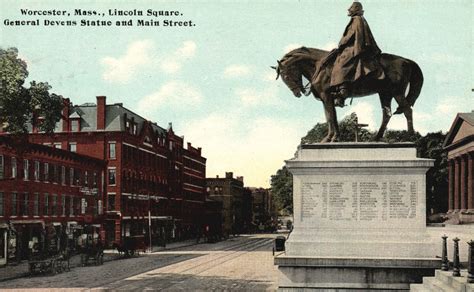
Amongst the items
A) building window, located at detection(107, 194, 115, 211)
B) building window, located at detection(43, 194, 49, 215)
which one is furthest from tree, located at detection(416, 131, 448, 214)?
building window, located at detection(43, 194, 49, 215)

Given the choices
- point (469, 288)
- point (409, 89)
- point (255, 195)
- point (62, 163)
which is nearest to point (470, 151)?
point (62, 163)

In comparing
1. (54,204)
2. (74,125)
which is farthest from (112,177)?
(54,204)

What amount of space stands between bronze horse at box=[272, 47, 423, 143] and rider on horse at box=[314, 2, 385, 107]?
0.73 ft

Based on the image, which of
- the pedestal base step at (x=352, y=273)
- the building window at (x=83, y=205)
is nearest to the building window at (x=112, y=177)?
the building window at (x=83, y=205)

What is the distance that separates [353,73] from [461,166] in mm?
65215

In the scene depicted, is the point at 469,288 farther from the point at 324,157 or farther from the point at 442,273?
the point at 324,157

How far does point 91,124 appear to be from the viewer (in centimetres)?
7031

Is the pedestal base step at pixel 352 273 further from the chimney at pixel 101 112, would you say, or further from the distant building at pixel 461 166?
the chimney at pixel 101 112

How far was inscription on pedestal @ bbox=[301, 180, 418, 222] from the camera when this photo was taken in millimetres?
15773

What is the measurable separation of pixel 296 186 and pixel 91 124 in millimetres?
57000

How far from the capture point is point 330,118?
55.7 feet

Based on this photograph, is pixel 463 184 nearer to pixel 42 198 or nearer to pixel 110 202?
pixel 110 202

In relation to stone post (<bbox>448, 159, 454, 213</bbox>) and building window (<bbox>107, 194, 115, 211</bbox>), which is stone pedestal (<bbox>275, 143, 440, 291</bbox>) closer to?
building window (<bbox>107, 194, 115, 211</bbox>)

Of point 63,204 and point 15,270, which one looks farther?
point 63,204
